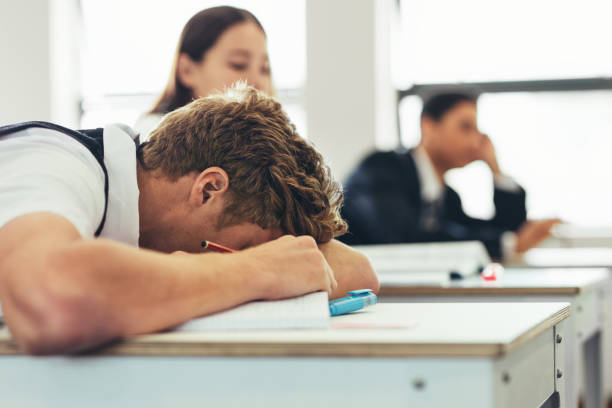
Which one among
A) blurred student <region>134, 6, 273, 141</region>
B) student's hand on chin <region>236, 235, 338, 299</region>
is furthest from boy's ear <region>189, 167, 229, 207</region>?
blurred student <region>134, 6, 273, 141</region>

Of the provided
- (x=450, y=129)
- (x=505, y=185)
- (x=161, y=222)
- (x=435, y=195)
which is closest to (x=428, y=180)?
(x=435, y=195)

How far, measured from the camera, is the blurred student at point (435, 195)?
10.9 ft

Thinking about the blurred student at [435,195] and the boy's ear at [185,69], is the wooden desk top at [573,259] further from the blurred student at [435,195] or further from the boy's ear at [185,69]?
the boy's ear at [185,69]

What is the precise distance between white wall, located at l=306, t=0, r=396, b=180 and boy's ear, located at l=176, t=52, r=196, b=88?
6.02ft

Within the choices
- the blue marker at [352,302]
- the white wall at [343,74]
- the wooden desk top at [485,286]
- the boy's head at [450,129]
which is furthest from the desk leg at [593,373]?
the blue marker at [352,302]

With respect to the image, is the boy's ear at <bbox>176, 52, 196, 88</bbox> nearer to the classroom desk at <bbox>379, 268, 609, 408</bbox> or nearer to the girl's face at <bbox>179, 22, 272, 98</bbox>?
the girl's face at <bbox>179, 22, 272, 98</bbox>

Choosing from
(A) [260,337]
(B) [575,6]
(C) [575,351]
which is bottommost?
(C) [575,351]

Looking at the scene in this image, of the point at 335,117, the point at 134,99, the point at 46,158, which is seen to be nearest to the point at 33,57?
the point at 134,99

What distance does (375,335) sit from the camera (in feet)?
2.77

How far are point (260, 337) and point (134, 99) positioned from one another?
3885 mm

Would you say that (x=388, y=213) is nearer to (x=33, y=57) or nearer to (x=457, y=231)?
(x=457, y=231)

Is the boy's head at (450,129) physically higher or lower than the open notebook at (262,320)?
higher

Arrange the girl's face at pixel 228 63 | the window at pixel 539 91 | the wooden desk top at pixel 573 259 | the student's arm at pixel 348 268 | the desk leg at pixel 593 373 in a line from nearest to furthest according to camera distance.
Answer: the student's arm at pixel 348 268
the girl's face at pixel 228 63
the desk leg at pixel 593 373
the wooden desk top at pixel 573 259
the window at pixel 539 91

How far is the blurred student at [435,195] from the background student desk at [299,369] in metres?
2.27
